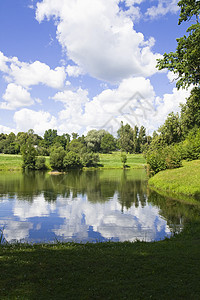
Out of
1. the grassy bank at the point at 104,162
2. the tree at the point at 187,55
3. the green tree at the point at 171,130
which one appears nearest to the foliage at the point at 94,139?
the grassy bank at the point at 104,162

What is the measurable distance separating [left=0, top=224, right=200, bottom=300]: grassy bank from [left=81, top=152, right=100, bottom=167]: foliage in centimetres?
8725

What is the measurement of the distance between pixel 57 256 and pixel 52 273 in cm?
195

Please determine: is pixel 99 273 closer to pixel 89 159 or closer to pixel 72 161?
pixel 72 161

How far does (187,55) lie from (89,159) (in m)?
83.9

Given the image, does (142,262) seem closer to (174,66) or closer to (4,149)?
(174,66)

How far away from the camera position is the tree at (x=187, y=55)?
1675cm

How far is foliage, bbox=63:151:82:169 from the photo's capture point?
90.7 m

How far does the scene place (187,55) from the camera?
1697 centimetres

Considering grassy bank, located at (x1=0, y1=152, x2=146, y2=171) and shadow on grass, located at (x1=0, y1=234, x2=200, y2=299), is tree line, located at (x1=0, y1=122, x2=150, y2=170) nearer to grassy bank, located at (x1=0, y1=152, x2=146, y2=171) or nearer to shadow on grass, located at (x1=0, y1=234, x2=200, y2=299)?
grassy bank, located at (x1=0, y1=152, x2=146, y2=171)

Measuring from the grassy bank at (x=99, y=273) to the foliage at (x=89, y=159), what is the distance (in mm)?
87247

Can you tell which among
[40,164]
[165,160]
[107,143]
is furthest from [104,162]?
[165,160]

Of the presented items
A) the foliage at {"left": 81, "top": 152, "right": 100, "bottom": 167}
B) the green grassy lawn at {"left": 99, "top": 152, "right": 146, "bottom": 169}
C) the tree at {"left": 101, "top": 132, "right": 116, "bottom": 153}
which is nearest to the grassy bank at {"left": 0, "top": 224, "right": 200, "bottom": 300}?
the foliage at {"left": 81, "top": 152, "right": 100, "bottom": 167}

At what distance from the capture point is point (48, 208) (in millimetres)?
26766

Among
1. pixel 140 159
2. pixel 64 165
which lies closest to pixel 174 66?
pixel 64 165
